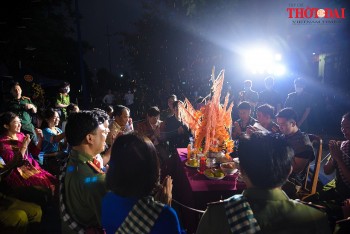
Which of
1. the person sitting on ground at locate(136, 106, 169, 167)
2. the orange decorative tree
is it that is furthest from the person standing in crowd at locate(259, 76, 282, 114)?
the orange decorative tree

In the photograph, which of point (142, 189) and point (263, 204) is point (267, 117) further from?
point (142, 189)

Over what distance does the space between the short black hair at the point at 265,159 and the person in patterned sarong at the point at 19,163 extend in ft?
9.72

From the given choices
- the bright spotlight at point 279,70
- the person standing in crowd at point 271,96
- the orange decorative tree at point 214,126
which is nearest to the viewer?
the orange decorative tree at point 214,126

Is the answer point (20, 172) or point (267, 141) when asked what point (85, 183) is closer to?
point (267, 141)

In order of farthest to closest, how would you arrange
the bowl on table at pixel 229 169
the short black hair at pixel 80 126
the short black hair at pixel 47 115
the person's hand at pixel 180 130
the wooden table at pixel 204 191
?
the person's hand at pixel 180 130 < the short black hair at pixel 47 115 < the bowl on table at pixel 229 169 < the wooden table at pixel 204 191 < the short black hair at pixel 80 126

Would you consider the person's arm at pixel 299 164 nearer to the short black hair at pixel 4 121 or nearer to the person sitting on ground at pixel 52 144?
the person sitting on ground at pixel 52 144

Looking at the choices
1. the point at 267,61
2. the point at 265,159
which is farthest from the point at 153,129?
the point at 267,61

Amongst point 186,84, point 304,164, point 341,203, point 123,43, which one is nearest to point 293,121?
point 304,164

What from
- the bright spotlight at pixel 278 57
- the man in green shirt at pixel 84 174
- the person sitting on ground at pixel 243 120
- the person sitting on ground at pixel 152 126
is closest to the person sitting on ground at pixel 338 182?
the person sitting on ground at pixel 243 120

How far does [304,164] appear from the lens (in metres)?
3.53

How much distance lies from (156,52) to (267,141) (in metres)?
14.4

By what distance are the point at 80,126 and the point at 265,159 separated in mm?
1435

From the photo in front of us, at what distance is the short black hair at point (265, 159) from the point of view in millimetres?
1414

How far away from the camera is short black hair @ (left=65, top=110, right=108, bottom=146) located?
2.09 meters
